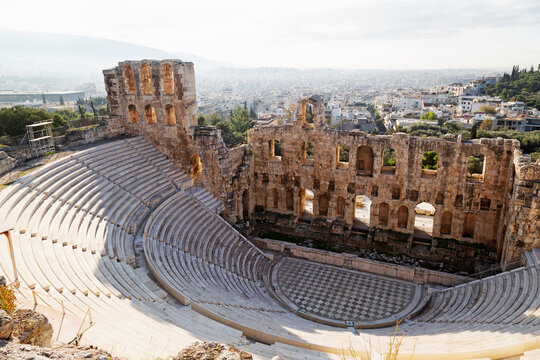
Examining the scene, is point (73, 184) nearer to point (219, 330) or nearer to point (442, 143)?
point (219, 330)

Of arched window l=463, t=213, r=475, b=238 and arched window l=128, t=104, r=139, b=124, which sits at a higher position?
arched window l=128, t=104, r=139, b=124

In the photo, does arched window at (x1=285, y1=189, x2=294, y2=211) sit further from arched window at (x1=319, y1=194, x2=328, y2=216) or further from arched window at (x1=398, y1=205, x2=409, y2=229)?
arched window at (x1=398, y1=205, x2=409, y2=229)

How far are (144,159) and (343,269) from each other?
15.1 meters

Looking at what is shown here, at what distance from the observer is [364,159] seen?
1047 inches

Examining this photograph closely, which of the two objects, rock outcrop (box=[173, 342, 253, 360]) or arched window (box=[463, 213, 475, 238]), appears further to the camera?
arched window (box=[463, 213, 475, 238])

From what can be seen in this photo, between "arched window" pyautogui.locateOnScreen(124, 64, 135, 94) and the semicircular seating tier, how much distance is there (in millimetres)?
5258

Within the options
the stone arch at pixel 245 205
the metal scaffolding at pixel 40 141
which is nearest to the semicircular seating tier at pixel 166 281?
the metal scaffolding at pixel 40 141

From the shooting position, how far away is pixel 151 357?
839 cm

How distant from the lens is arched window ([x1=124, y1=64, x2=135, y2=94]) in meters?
27.3

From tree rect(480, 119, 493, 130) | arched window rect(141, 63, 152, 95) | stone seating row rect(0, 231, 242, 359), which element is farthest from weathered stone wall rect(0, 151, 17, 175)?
tree rect(480, 119, 493, 130)

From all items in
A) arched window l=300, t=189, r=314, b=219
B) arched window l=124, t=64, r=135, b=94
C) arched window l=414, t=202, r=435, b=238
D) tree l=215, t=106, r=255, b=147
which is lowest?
arched window l=414, t=202, r=435, b=238

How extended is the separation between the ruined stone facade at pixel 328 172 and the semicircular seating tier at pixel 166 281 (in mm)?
3368

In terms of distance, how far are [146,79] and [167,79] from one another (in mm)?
1684

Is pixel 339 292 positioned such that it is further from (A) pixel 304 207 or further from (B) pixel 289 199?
(A) pixel 304 207
